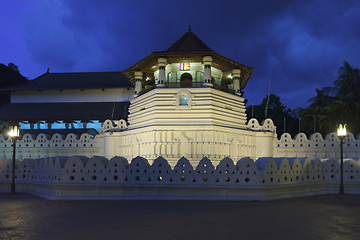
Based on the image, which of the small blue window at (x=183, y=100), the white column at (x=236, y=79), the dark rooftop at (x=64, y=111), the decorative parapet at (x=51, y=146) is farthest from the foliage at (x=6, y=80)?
the white column at (x=236, y=79)

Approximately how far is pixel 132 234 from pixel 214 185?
236 inches

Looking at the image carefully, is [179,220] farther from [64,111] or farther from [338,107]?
[338,107]

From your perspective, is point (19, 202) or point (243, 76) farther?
point (243, 76)

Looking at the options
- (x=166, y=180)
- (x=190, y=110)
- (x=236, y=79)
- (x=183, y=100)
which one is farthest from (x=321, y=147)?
(x=166, y=180)

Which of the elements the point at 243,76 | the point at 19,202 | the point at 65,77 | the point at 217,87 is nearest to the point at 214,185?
the point at 19,202

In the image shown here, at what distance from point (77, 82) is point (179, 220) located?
37172 mm

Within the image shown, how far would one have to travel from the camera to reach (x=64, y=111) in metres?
38.0

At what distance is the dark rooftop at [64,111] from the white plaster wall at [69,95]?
2.96 ft

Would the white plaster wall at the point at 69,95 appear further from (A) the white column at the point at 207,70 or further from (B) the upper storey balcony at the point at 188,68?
(A) the white column at the point at 207,70

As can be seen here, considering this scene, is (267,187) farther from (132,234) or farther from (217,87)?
(217,87)

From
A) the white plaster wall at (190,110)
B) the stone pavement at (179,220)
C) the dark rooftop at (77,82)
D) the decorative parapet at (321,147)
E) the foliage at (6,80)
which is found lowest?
the stone pavement at (179,220)

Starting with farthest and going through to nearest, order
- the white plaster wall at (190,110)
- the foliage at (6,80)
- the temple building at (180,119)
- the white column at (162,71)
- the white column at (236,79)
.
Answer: the foliage at (6,80) < the white column at (236,79) < the white column at (162,71) < the white plaster wall at (190,110) < the temple building at (180,119)

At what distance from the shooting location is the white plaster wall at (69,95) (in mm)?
40406

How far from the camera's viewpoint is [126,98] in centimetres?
3994
